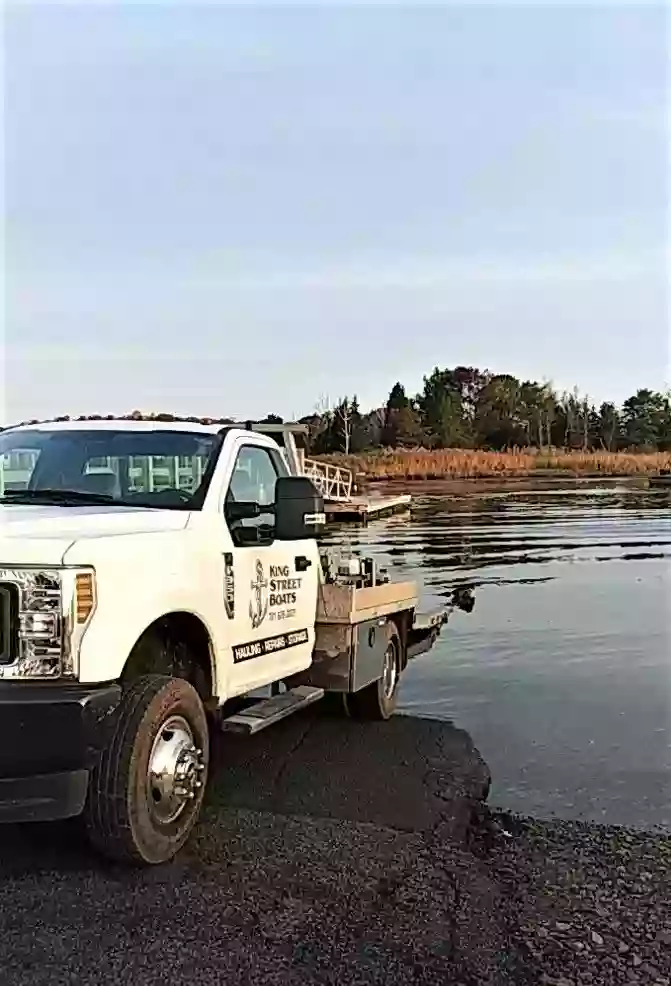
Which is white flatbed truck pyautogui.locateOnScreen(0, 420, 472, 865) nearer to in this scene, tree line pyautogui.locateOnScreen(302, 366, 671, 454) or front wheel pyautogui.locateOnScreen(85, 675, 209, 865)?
front wheel pyautogui.locateOnScreen(85, 675, 209, 865)

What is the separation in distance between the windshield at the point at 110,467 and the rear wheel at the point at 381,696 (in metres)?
2.63

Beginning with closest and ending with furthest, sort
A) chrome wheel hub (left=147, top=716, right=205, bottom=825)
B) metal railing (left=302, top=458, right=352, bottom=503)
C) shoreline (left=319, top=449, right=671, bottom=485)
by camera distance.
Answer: chrome wheel hub (left=147, top=716, right=205, bottom=825), metal railing (left=302, top=458, right=352, bottom=503), shoreline (left=319, top=449, right=671, bottom=485)

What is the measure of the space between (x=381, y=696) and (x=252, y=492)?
8.12ft

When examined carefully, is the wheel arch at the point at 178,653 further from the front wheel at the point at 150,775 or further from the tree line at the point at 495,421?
the tree line at the point at 495,421

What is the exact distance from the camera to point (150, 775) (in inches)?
202

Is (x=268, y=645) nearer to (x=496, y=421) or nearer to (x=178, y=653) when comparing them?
(x=178, y=653)

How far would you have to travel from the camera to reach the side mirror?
6.27 m

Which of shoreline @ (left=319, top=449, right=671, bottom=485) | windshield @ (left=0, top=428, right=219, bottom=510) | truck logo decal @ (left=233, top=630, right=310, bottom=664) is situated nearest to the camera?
truck logo decal @ (left=233, top=630, right=310, bottom=664)

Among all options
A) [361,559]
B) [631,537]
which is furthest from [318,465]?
[361,559]

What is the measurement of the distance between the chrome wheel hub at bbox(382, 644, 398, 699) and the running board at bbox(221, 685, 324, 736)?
3.92 ft

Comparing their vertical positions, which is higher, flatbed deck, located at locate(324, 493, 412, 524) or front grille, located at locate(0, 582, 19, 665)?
front grille, located at locate(0, 582, 19, 665)

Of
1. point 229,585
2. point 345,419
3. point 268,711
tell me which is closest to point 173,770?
point 229,585

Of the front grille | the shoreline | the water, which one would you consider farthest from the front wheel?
the shoreline

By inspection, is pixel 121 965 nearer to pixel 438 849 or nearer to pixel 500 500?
pixel 438 849
